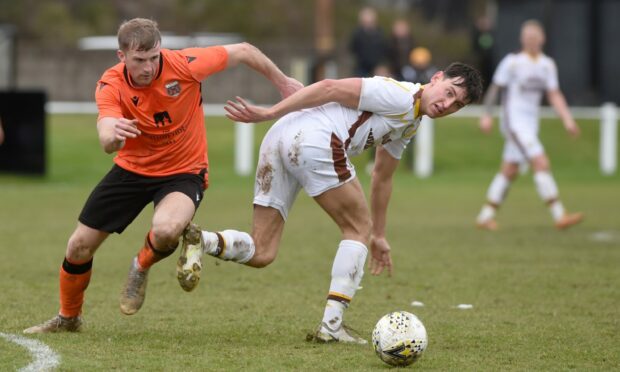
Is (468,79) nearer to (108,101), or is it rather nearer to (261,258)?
(261,258)

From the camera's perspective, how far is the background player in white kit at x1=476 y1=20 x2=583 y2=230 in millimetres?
13211

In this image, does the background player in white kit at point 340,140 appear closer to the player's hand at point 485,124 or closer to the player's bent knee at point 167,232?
the player's bent knee at point 167,232

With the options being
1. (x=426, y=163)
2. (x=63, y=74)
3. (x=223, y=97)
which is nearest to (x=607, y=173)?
(x=426, y=163)

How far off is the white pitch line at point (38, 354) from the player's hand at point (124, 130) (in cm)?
119

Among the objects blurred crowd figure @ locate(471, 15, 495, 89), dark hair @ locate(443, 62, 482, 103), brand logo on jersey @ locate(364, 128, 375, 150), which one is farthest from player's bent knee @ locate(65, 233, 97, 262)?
blurred crowd figure @ locate(471, 15, 495, 89)

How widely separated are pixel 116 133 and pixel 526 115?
27.2 ft

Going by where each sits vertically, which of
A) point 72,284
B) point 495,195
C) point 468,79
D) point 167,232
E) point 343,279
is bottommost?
point 495,195

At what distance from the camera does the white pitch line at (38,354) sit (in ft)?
19.0

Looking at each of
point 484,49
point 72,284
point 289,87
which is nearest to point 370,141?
point 289,87

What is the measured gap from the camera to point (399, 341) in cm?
600

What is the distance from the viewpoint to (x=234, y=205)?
16.1 metres

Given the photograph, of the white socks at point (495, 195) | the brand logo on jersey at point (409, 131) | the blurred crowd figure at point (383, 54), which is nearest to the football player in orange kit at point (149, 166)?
the brand logo on jersey at point (409, 131)

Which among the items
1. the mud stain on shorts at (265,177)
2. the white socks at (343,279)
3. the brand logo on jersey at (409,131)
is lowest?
the white socks at (343,279)

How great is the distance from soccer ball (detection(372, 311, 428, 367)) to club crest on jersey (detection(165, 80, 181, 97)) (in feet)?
5.91
